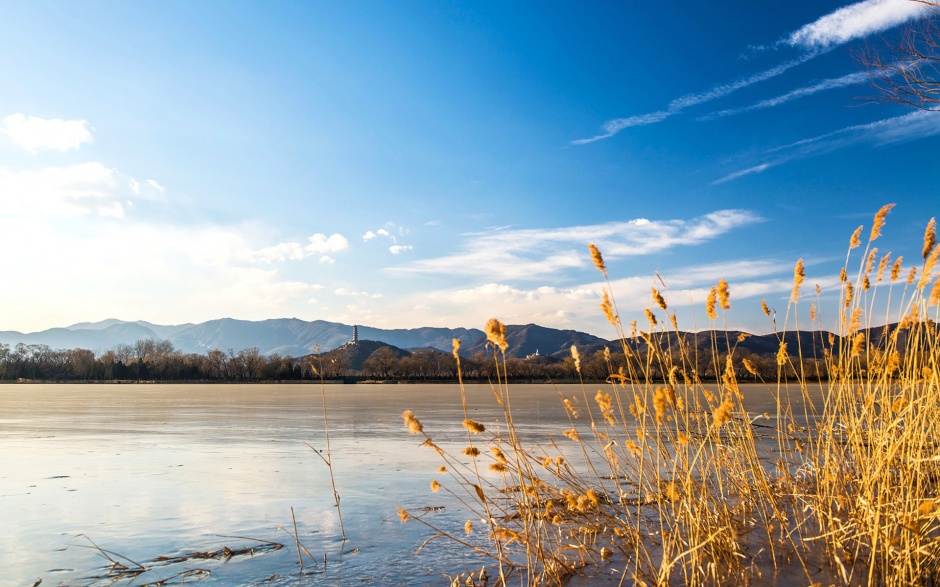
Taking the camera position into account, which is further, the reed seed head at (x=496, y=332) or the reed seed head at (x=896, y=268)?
the reed seed head at (x=896, y=268)

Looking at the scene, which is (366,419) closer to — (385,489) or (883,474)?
(385,489)

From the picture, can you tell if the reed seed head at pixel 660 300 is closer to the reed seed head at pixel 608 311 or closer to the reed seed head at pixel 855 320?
the reed seed head at pixel 608 311

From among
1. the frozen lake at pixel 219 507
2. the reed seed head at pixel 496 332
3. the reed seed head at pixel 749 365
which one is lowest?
the frozen lake at pixel 219 507

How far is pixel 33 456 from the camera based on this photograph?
9898 millimetres

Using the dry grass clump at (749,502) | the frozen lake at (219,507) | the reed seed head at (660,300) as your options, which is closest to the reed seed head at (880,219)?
the dry grass clump at (749,502)

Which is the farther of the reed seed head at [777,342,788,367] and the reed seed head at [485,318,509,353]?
the reed seed head at [777,342,788,367]

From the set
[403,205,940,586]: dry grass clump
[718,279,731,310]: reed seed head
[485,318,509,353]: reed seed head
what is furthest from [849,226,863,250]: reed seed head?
[485,318,509,353]: reed seed head

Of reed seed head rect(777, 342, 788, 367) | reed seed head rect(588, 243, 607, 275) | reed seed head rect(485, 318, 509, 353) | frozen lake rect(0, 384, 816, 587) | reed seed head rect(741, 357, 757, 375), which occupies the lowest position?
frozen lake rect(0, 384, 816, 587)

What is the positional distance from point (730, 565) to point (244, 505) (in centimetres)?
463

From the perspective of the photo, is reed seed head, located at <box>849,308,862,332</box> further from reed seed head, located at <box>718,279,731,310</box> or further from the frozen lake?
the frozen lake

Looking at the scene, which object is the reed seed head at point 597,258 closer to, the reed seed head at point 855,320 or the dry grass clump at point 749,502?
the dry grass clump at point 749,502

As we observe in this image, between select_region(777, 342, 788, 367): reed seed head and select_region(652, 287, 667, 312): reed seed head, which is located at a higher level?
select_region(652, 287, 667, 312): reed seed head

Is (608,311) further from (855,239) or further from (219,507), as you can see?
(219,507)

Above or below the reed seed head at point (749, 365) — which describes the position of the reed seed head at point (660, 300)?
above
